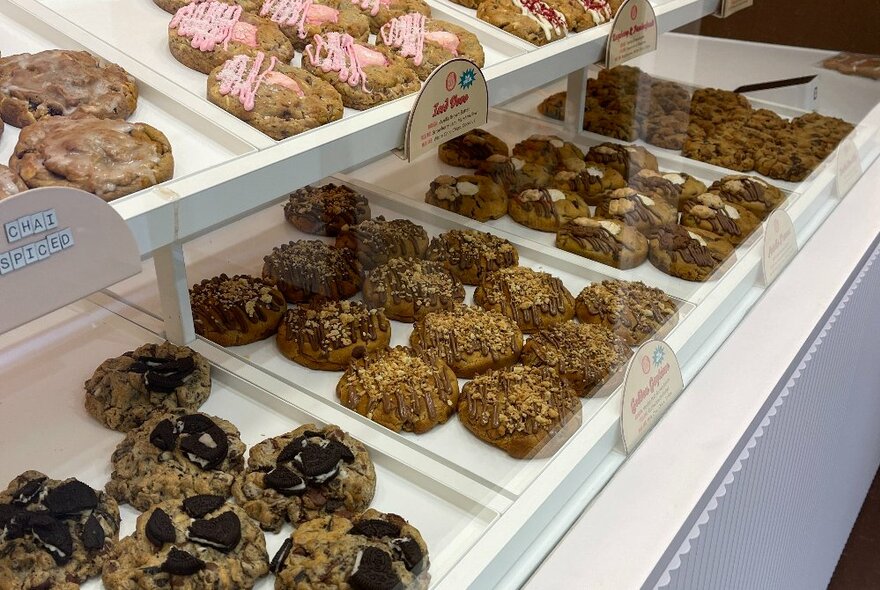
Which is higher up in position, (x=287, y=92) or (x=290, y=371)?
(x=287, y=92)

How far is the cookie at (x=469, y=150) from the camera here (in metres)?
2.40

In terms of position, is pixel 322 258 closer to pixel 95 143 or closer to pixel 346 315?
pixel 346 315

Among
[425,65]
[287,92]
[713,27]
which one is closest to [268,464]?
[287,92]

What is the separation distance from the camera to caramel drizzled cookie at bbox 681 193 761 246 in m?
1.95

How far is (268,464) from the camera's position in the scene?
4.15 feet

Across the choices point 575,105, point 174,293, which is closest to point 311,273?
point 174,293

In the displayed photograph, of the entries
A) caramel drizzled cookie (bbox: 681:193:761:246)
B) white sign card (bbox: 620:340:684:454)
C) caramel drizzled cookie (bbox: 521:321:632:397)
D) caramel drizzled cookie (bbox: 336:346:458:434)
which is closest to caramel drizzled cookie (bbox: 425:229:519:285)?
caramel drizzled cookie (bbox: 521:321:632:397)

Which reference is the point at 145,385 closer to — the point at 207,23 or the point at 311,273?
the point at 311,273

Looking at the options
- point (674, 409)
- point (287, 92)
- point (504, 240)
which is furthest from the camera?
point (504, 240)

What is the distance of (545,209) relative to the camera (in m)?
2.13

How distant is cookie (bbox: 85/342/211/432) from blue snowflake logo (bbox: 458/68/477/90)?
67 centimetres

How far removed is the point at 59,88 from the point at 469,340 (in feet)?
2.80

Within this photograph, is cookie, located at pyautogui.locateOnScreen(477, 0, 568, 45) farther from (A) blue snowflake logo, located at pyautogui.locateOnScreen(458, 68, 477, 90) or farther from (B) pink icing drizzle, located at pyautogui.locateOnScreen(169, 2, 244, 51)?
(B) pink icing drizzle, located at pyautogui.locateOnScreen(169, 2, 244, 51)

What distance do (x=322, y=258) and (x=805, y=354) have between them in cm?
103
